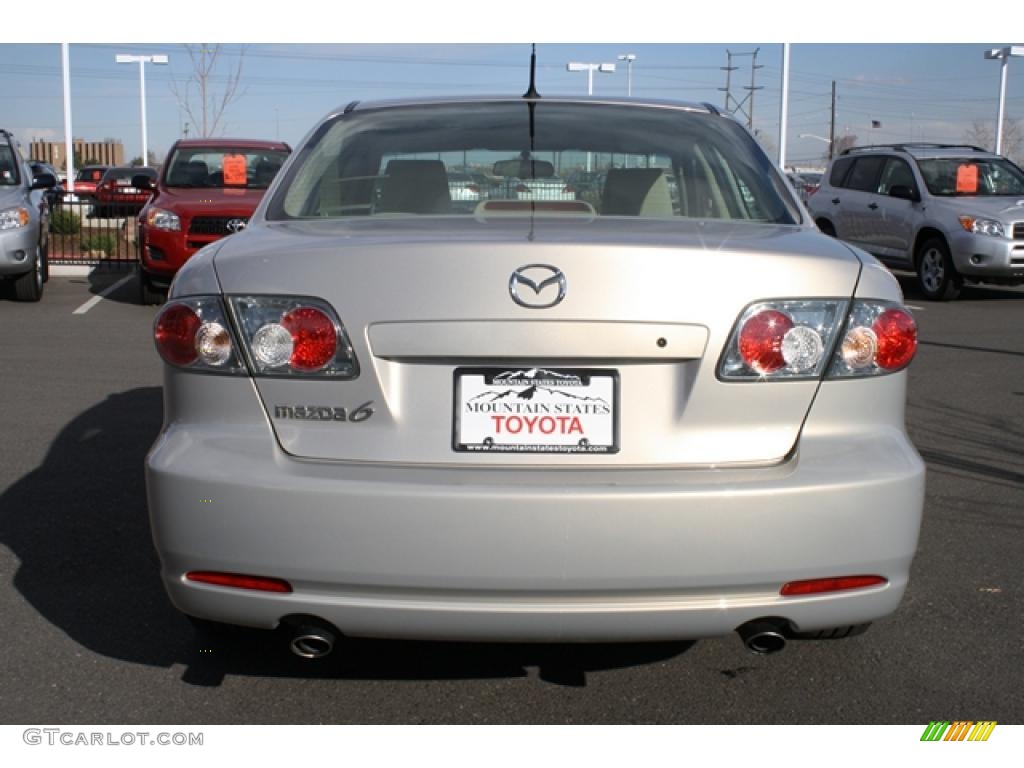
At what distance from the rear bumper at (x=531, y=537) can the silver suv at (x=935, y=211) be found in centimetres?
1286

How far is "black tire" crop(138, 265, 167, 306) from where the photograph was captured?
44.3 ft

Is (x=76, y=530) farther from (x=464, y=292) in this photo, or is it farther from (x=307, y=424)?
(x=464, y=292)

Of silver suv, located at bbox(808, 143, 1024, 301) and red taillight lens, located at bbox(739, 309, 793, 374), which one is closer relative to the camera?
red taillight lens, located at bbox(739, 309, 793, 374)

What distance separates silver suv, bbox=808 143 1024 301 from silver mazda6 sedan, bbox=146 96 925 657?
12.7 m

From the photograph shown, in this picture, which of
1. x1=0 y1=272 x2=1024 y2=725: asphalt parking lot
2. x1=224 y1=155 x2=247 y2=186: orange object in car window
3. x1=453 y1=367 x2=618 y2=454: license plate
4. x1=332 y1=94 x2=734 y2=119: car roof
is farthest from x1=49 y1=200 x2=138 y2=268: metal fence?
x1=453 y1=367 x2=618 y2=454: license plate

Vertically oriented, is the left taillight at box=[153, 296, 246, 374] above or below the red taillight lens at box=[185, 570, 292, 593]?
above

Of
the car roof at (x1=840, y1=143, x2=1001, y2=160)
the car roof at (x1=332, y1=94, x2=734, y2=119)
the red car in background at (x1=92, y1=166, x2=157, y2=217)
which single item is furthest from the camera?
the red car in background at (x1=92, y1=166, x2=157, y2=217)

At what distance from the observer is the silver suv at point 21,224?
42.3 feet

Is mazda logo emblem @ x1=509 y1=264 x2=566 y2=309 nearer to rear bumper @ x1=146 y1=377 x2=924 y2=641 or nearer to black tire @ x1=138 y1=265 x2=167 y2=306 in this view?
rear bumper @ x1=146 y1=377 x2=924 y2=641

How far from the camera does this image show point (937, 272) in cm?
1539

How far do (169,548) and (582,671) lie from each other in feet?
4.28

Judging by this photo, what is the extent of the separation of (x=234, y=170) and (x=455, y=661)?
1112 centimetres

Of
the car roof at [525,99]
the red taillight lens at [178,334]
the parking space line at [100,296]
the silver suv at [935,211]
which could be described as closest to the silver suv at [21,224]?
the parking space line at [100,296]

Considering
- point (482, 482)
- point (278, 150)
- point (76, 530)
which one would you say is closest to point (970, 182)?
point (278, 150)
